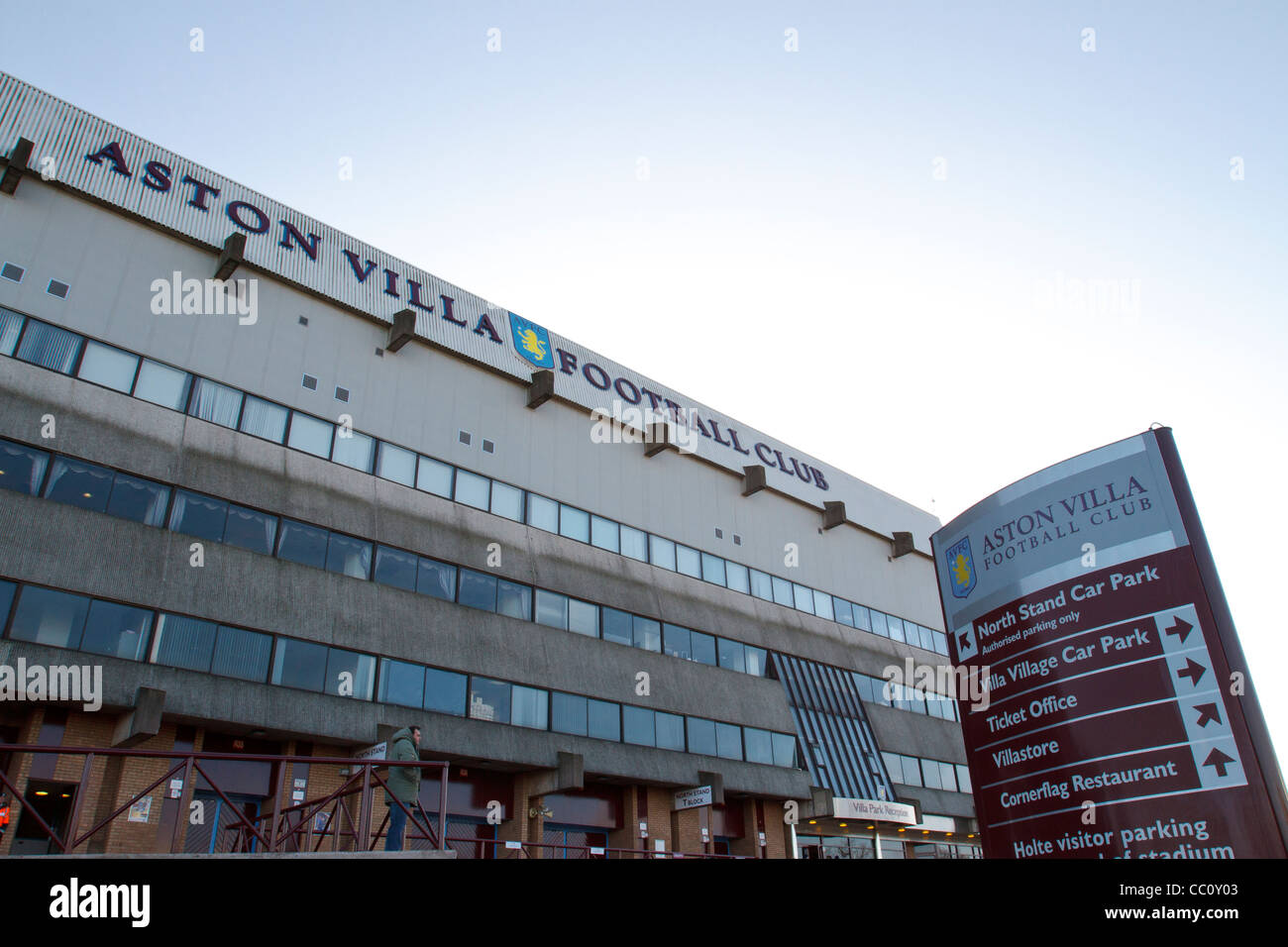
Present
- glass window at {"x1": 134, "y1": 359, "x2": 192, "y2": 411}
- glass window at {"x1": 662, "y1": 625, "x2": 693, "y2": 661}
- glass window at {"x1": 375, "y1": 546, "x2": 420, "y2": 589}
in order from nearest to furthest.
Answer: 1. glass window at {"x1": 134, "y1": 359, "x2": 192, "y2": 411}
2. glass window at {"x1": 375, "y1": 546, "x2": 420, "y2": 589}
3. glass window at {"x1": 662, "y1": 625, "x2": 693, "y2": 661}

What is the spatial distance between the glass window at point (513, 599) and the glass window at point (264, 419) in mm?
Result: 7688

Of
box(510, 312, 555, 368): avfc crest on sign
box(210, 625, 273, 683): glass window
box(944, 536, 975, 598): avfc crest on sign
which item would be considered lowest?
box(944, 536, 975, 598): avfc crest on sign

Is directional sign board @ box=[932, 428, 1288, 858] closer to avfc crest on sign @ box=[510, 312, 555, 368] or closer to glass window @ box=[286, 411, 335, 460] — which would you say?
glass window @ box=[286, 411, 335, 460]

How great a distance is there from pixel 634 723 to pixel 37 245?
20.9 metres

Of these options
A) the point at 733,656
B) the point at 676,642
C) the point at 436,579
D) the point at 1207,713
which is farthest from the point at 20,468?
the point at 1207,713

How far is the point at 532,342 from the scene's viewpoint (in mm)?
32312

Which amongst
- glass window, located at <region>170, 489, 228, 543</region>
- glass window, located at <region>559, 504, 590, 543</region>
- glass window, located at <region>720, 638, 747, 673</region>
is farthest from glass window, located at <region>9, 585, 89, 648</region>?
glass window, located at <region>720, 638, 747, 673</region>

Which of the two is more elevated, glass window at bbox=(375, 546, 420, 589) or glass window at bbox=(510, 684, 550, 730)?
glass window at bbox=(375, 546, 420, 589)

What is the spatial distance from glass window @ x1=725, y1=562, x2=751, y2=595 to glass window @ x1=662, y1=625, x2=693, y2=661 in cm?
428

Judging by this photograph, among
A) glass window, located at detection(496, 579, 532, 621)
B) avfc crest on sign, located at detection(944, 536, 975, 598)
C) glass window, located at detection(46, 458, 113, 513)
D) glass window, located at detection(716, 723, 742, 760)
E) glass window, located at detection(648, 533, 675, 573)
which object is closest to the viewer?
avfc crest on sign, located at detection(944, 536, 975, 598)

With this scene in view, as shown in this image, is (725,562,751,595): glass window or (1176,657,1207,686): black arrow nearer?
(1176,657,1207,686): black arrow

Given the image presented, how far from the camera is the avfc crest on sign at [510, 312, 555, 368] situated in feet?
104
